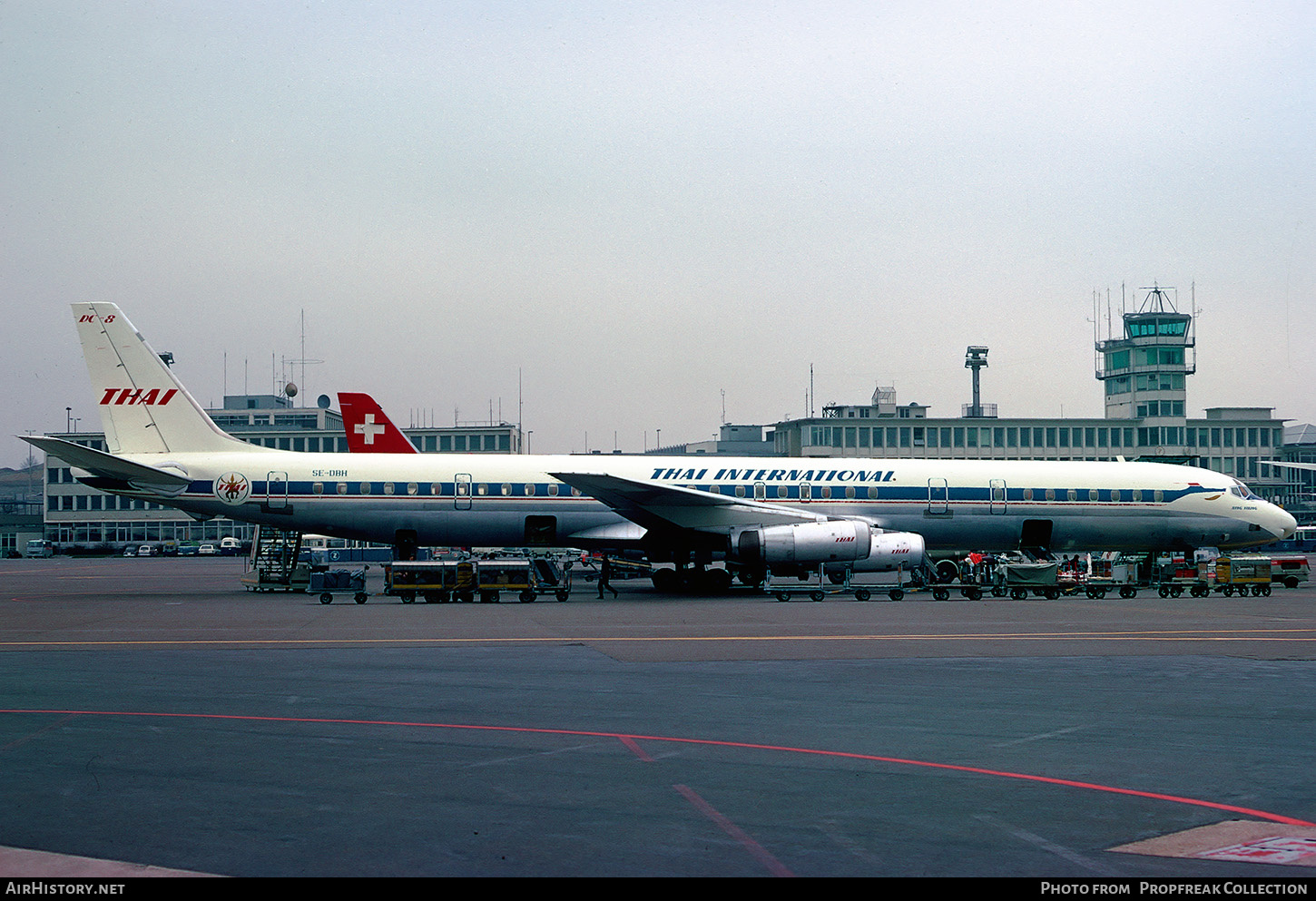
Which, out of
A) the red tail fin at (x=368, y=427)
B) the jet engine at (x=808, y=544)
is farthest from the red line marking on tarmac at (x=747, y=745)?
the red tail fin at (x=368, y=427)

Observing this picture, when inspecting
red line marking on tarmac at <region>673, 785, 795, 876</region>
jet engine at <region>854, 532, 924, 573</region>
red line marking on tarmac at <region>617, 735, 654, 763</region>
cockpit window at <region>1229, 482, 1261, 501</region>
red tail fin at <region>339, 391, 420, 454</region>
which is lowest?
red line marking on tarmac at <region>617, 735, 654, 763</region>

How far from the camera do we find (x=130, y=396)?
37219mm

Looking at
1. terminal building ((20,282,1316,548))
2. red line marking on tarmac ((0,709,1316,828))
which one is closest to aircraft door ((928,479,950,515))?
red line marking on tarmac ((0,709,1316,828))

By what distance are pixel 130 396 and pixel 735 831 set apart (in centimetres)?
3420

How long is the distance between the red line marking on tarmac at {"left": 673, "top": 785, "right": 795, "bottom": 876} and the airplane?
24994 mm

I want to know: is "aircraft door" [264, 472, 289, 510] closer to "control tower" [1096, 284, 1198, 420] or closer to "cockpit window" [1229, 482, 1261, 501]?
"cockpit window" [1229, 482, 1261, 501]

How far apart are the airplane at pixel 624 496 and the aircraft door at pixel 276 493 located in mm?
41

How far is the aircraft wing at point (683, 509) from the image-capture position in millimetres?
34688

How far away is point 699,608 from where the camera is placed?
98.6 ft

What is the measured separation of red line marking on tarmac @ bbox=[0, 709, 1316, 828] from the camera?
9227mm

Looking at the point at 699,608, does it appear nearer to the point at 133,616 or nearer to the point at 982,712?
the point at 133,616

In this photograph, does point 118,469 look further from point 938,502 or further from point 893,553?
point 938,502
